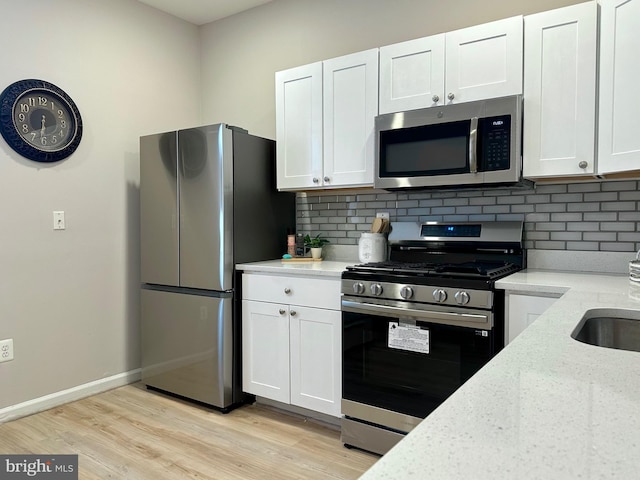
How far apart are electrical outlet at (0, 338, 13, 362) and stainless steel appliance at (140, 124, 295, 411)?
2.55 feet

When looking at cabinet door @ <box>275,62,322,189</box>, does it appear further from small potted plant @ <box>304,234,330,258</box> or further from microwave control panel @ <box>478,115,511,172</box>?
microwave control panel @ <box>478,115,511,172</box>

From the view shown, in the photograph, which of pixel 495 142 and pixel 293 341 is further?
pixel 293 341

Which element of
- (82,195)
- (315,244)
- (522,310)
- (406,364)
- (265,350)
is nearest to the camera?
(522,310)

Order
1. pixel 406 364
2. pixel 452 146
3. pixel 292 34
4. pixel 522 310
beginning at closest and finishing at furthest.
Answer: pixel 522 310 → pixel 406 364 → pixel 452 146 → pixel 292 34

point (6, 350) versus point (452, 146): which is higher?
point (452, 146)

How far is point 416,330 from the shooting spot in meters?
2.14

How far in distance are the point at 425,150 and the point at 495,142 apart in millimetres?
361

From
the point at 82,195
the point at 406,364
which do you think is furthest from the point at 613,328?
the point at 82,195

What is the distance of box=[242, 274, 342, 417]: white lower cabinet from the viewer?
2.48 m

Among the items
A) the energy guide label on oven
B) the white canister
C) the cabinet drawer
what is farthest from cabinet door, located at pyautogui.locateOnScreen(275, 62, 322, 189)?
the energy guide label on oven

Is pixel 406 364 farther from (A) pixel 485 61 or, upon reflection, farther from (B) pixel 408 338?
(A) pixel 485 61

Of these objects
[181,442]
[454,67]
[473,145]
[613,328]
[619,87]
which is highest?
[454,67]

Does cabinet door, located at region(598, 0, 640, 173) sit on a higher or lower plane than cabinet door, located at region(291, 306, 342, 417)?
higher

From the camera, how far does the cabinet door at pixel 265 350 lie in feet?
8.76
